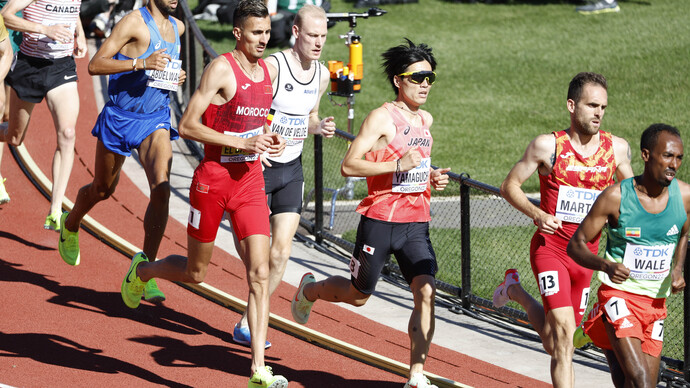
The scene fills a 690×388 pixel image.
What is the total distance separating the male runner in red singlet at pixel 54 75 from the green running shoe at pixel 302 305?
276cm

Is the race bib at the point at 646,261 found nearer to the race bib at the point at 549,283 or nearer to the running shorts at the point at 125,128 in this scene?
the race bib at the point at 549,283

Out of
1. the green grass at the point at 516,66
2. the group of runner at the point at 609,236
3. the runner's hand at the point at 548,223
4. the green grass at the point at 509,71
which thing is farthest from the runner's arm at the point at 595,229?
the green grass at the point at 516,66

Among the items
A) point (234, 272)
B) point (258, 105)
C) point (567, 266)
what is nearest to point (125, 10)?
point (234, 272)

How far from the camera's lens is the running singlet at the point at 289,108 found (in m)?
7.84

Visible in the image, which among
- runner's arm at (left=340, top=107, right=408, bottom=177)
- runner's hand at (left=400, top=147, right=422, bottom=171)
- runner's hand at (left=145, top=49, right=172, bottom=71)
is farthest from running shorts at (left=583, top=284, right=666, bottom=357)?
runner's hand at (left=145, top=49, right=172, bottom=71)

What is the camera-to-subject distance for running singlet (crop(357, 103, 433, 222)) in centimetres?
702

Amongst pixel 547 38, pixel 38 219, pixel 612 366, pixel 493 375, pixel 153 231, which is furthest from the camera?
pixel 547 38

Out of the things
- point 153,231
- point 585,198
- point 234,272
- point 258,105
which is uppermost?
point 258,105

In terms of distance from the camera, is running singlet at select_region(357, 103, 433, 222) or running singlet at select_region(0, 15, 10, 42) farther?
running singlet at select_region(0, 15, 10, 42)

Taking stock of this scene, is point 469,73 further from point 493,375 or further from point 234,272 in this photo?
point 493,375

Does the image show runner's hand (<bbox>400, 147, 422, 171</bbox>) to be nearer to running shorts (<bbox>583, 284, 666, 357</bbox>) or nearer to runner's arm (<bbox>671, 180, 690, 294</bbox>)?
running shorts (<bbox>583, 284, 666, 357</bbox>)

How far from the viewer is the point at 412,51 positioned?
278 inches

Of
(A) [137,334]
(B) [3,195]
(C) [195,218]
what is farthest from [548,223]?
(B) [3,195]

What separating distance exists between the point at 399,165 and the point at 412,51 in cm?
85
